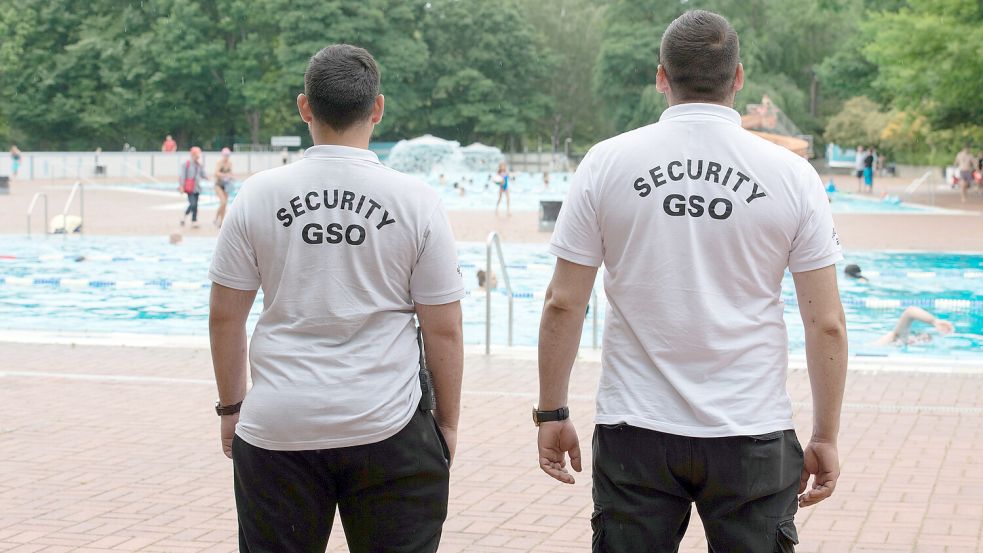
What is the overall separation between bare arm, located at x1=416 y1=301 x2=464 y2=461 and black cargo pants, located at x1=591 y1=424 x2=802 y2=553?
44 cm

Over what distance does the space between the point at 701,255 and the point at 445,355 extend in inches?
27.2

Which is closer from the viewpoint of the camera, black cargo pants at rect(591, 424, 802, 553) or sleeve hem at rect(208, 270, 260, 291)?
black cargo pants at rect(591, 424, 802, 553)

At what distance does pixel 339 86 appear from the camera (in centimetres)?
298

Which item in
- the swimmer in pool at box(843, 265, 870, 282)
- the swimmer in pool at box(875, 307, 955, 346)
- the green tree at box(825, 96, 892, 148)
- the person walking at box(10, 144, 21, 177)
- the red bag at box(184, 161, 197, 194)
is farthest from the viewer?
the green tree at box(825, 96, 892, 148)

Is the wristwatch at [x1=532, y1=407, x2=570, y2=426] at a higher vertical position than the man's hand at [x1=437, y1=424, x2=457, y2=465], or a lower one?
higher

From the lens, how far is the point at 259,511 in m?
3.01

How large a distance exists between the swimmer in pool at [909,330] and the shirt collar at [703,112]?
34.5 ft

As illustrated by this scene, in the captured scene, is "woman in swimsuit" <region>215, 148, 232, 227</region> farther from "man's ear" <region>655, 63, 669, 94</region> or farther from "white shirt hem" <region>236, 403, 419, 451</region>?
"man's ear" <region>655, 63, 669, 94</region>

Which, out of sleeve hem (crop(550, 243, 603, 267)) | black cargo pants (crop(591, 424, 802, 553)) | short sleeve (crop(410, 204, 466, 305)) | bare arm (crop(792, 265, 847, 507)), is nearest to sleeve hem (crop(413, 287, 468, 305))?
short sleeve (crop(410, 204, 466, 305))

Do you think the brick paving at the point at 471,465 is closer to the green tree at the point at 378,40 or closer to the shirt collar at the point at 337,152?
the shirt collar at the point at 337,152

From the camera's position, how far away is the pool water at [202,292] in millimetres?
14336

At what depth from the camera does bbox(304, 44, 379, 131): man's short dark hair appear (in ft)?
9.78

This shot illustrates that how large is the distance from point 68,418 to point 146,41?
67335 mm

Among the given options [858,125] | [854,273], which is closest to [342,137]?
[854,273]
